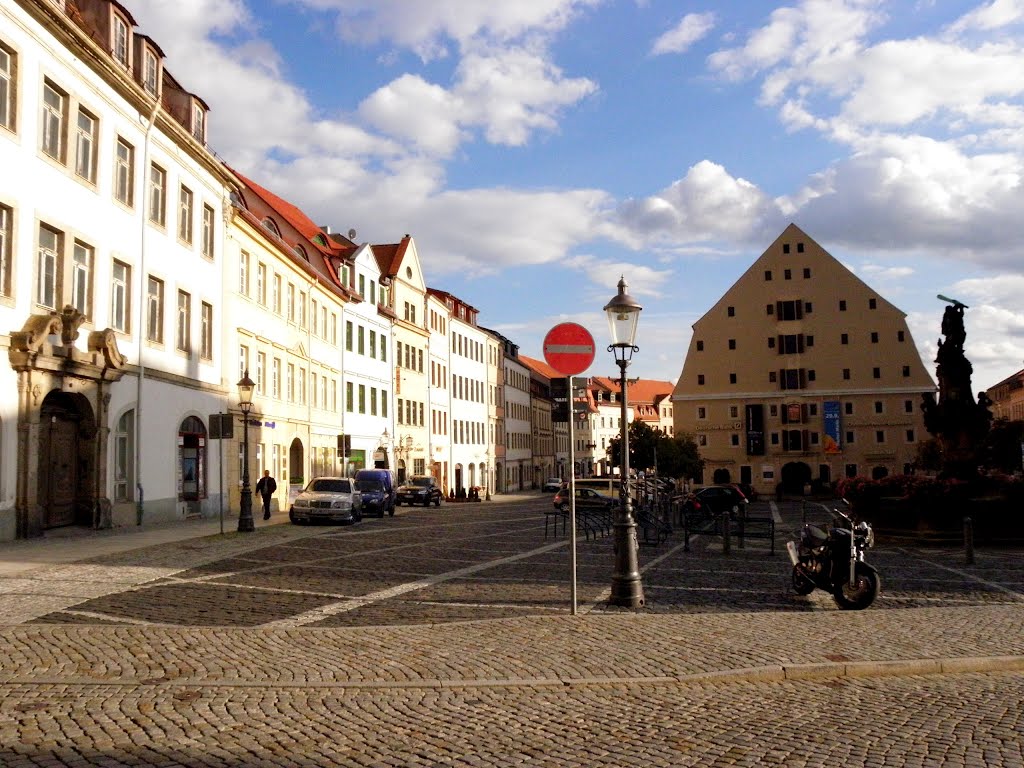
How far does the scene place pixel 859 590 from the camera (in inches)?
456

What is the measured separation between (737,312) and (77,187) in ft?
201

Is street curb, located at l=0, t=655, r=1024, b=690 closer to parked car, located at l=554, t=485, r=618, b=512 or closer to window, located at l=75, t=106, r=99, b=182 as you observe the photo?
window, located at l=75, t=106, r=99, b=182

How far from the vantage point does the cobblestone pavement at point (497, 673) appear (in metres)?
5.82

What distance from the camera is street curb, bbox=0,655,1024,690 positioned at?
7371 mm

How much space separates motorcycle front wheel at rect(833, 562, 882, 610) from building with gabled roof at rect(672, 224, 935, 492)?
63.3m

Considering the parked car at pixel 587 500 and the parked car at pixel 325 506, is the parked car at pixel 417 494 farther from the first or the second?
the parked car at pixel 325 506

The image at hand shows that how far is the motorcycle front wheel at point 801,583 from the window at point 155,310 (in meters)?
20.4

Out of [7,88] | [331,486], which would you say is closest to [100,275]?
[7,88]

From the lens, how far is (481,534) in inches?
1003

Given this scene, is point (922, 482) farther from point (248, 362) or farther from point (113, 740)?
point (248, 362)

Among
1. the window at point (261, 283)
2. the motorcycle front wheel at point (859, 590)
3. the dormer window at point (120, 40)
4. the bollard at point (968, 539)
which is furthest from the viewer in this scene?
the window at point (261, 283)

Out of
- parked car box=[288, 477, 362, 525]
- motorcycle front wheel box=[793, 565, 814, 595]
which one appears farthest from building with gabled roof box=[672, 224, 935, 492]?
motorcycle front wheel box=[793, 565, 814, 595]

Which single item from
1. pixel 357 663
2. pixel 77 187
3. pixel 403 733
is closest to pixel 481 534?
pixel 77 187

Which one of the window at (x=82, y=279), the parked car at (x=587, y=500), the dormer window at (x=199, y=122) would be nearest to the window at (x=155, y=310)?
the window at (x=82, y=279)
